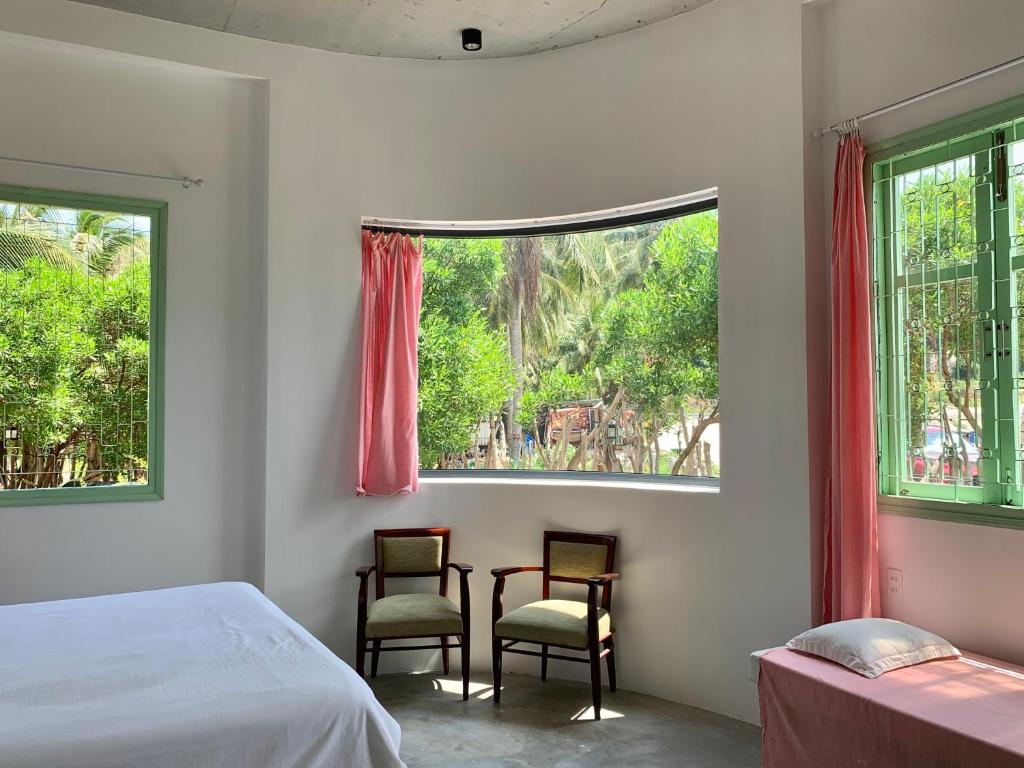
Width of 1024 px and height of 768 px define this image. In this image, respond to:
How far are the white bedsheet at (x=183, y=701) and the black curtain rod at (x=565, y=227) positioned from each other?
2758 millimetres

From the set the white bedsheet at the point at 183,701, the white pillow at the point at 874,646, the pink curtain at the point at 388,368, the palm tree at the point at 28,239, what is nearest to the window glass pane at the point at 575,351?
the pink curtain at the point at 388,368

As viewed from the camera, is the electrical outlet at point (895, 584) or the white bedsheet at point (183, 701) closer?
the white bedsheet at point (183, 701)

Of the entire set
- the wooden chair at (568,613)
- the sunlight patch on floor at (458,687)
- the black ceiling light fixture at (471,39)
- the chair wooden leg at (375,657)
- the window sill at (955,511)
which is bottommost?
the sunlight patch on floor at (458,687)

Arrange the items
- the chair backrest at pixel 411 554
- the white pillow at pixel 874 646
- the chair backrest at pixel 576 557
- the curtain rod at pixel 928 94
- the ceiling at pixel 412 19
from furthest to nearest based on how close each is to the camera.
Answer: the chair backrest at pixel 411 554, the chair backrest at pixel 576 557, the ceiling at pixel 412 19, the curtain rod at pixel 928 94, the white pillow at pixel 874 646

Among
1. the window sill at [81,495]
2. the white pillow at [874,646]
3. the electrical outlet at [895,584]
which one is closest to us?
the white pillow at [874,646]

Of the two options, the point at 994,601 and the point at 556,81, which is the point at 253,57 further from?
the point at 994,601

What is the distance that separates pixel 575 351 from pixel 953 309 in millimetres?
2145

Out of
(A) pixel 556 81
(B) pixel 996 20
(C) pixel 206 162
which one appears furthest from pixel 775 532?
(C) pixel 206 162

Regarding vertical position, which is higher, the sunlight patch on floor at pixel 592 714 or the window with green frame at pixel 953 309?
the window with green frame at pixel 953 309

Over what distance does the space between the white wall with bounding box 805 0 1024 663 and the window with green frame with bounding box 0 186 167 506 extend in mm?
3389

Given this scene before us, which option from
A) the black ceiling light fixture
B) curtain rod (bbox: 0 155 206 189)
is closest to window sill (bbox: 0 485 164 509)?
curtain rod (bbox: 0 155 206 189)

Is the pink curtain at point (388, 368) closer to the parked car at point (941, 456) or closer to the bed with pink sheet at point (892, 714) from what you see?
the bed with pink sheet at point (892, 714)

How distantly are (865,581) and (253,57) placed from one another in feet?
13.3

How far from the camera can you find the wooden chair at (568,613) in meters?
3.92
